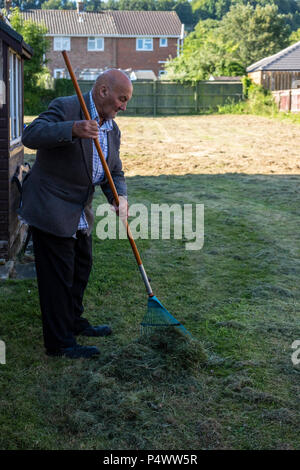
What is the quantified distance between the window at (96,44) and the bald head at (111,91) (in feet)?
162

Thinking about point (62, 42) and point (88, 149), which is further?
point (62, 42)

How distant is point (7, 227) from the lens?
5.88m

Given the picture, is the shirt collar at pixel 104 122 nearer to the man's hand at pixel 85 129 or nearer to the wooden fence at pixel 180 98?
the man's hand at pixel 85 129

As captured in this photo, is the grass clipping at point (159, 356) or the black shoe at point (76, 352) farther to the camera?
the black shoe at point (76, 352)

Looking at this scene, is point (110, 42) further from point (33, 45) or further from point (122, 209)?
point (122, 209)

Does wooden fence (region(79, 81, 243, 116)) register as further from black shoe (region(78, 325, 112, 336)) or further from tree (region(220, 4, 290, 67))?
tree (region(220, 4, 290, 67))

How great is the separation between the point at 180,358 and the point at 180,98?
2896 centimetres

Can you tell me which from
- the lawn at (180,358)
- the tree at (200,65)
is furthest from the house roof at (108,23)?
the lawn at (180,358)

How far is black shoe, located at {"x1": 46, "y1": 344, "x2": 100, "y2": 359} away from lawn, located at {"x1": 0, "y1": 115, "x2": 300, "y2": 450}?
0.07 metres

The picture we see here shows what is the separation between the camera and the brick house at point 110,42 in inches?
1974

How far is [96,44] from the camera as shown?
5053cm

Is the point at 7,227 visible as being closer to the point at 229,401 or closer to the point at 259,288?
the point at 259,288

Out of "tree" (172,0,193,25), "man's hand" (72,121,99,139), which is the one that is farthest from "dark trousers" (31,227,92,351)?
"tree" (172,0,193,25)

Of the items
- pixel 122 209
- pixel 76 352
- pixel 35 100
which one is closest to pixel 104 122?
pixel 122 209
